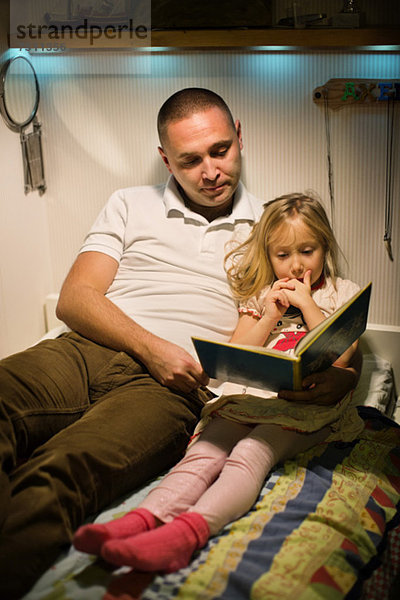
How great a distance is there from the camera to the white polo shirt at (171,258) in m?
1.96

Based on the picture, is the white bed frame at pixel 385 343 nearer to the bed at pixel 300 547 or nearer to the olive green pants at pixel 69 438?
the bed at pixel 300 547

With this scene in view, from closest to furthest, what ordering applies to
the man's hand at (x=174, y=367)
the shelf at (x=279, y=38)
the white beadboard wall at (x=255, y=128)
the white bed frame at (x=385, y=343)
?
the man's hand at (x=174, y=367), the shelf at (x=279, y=38), the white beadboard wall at (x=255, y=128), the white bed frame at (x=385, y=343)

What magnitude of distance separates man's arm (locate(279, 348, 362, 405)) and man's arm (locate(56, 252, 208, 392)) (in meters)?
0.27

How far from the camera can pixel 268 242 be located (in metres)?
1.85

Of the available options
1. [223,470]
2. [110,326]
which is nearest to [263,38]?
[110,326]

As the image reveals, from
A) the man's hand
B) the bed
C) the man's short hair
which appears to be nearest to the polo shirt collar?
the man's short hair

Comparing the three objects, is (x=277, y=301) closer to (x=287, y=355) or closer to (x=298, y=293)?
(x=298, y=293)

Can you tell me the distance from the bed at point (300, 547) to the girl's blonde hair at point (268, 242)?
0.53 m

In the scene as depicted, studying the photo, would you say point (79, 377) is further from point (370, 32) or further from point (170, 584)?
point (370, 32)

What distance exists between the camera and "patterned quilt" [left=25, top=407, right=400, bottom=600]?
46.1 inches

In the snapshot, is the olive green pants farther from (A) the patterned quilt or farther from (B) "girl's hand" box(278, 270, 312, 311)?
(B) "girl's hand" box(278, 270, 312, 311)

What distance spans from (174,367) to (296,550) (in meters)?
0.61

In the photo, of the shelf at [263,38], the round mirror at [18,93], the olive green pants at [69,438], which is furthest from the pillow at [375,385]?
the round mirror at [18,93]

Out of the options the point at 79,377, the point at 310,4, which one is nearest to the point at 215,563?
the point at 79,377
